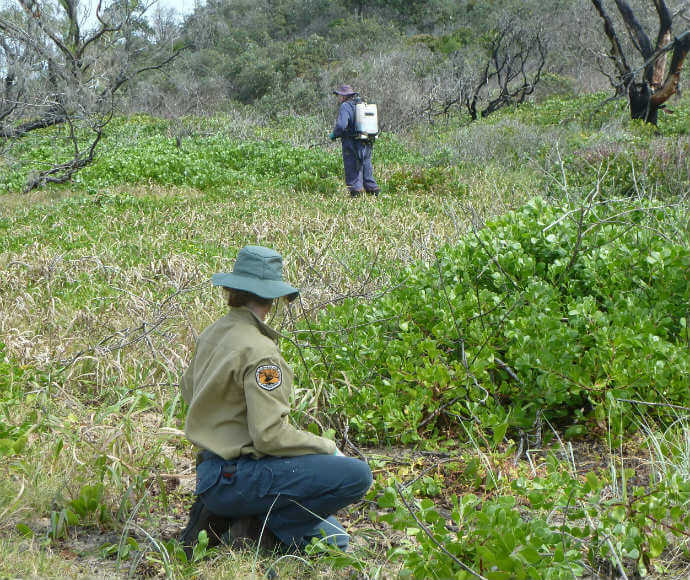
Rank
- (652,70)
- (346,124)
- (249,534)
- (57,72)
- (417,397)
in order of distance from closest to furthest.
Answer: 1. (249,534)
2. (417,397)
3. (346,124)
4. (57,72)
5. (652,70)

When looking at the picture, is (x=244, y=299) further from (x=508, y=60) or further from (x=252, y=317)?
(x=508, y=60)

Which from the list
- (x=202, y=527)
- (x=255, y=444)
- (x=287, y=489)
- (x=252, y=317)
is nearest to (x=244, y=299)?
(x=252, y=317)

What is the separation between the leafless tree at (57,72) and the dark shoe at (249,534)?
896 centimetres

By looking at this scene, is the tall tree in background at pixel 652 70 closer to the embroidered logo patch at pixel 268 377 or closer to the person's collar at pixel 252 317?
the person's collar at pixel 252 317

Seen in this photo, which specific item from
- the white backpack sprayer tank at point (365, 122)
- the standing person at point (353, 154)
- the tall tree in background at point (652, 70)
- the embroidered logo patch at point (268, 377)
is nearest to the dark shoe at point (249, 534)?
the embroidered logo patch at point (268, 377)

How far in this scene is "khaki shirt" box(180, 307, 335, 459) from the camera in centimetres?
252

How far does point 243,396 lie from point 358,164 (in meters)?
9.23

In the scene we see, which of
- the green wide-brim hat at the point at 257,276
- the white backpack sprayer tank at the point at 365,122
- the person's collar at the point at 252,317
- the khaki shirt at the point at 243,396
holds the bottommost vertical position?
the khaki shirt at the point at 243,396

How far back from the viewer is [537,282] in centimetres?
415

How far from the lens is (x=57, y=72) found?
1420cm

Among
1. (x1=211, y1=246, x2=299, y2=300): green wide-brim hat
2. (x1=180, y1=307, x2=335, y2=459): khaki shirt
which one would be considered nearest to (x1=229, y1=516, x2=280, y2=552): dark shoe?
(x1=180, y1=307, x2=335, y2=459): khaki shirt

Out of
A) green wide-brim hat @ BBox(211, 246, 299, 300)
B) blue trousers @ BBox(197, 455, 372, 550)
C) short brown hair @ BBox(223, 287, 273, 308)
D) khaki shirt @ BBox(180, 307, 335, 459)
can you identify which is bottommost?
blue trousers @ BBox(197, 455, 372, 550)

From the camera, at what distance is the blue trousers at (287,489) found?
8.61 feet

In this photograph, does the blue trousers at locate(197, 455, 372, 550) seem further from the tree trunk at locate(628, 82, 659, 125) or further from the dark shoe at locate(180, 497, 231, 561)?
the tree trunk at locate(628, 82, 659, 125)
